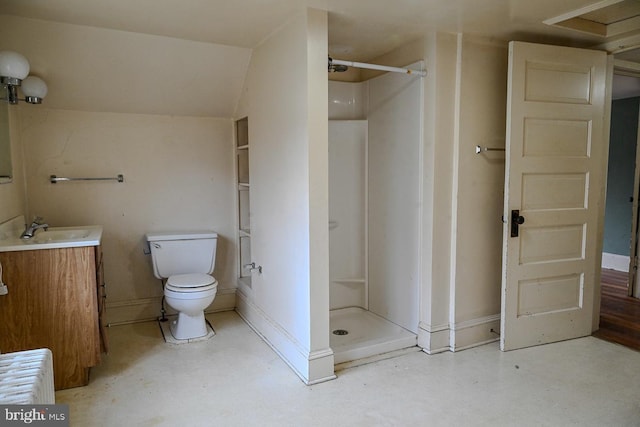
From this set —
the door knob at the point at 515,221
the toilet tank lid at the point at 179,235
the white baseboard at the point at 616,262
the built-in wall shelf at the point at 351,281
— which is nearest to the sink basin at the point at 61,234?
the toilet tank lid at the point at 179,235

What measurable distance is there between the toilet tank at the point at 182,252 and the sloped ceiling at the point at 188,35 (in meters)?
0.98

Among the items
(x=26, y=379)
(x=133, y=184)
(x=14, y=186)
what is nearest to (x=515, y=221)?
(x=26, y=379)

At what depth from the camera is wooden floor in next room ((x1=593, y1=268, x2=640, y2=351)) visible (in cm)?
304

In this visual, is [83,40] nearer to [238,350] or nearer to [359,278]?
[238,350]

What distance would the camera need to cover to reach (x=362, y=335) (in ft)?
9.85

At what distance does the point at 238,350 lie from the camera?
113 inches

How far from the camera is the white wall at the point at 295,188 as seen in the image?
2.34 meters

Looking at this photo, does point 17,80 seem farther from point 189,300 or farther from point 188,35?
point 189,300

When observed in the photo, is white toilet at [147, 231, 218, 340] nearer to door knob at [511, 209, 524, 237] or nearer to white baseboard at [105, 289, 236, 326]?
white baseboard at [105, 289, 236, 326]

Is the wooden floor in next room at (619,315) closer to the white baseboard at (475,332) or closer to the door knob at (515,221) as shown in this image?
the white baseboard at (475,332)

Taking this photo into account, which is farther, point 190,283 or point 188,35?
point 190,283

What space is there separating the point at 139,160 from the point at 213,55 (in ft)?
3.34

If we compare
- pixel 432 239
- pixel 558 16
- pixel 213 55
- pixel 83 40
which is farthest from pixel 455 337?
pixel 83 40

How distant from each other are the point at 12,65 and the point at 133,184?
1.20 meters
